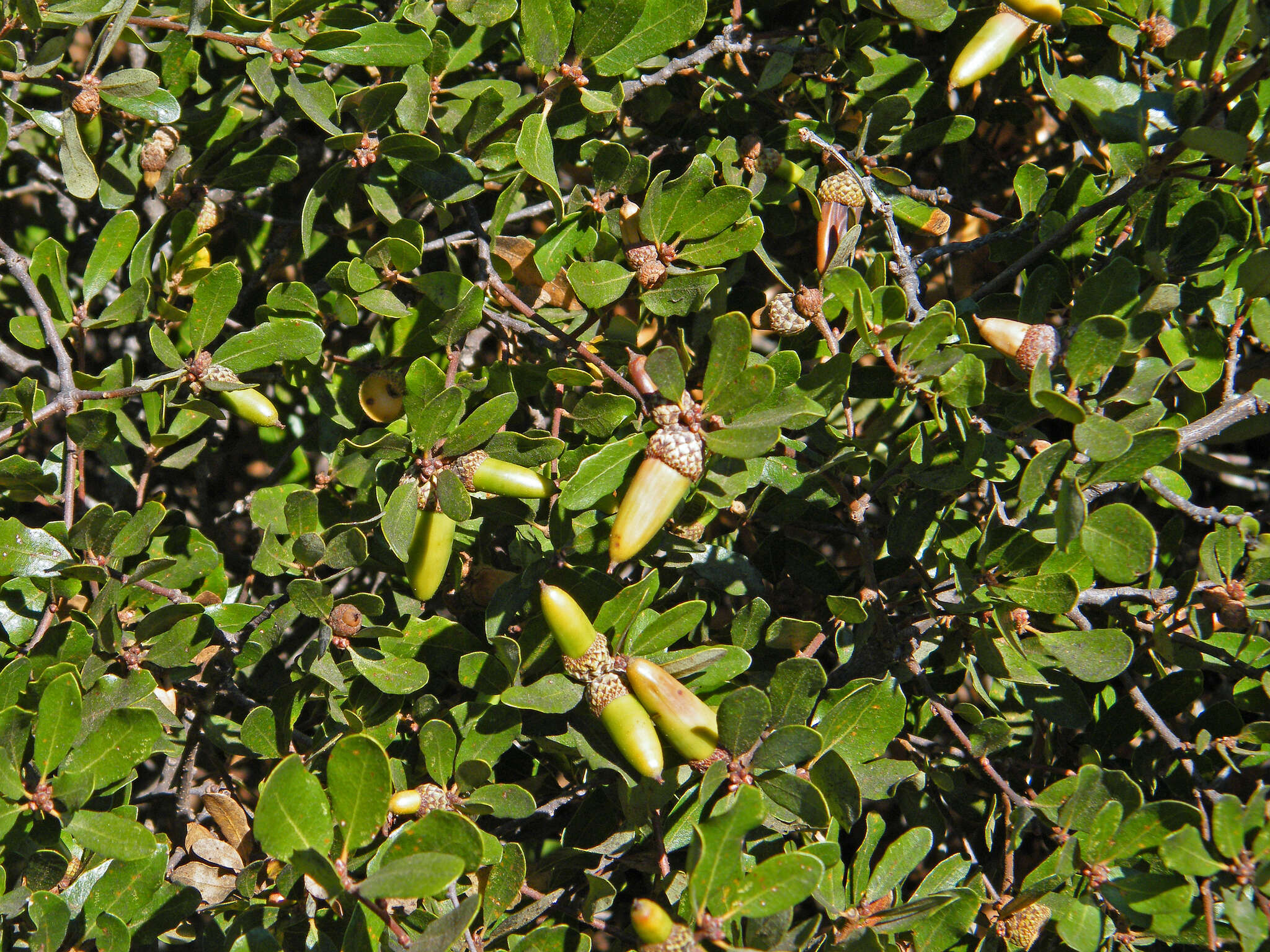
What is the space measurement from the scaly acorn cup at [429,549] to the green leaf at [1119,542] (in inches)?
34.9

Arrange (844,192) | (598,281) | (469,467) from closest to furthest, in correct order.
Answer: (469,467), (598,281), (844,192)

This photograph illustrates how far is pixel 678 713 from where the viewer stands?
50.6 inches

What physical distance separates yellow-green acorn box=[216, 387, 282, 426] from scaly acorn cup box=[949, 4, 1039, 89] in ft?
4.14

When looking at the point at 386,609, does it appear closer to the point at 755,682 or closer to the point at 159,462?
the point at 159,462

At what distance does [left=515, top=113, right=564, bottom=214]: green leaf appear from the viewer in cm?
Result: 134

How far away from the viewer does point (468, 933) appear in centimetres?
133

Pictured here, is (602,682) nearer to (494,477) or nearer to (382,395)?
(494,477)

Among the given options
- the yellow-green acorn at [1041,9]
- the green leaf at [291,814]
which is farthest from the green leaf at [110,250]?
the yellow-green acorn at [1041,9]

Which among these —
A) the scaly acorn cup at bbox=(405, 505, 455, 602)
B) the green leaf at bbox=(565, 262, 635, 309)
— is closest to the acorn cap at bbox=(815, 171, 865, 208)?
the green leaf at bbox=(565, 262, 635, 309)

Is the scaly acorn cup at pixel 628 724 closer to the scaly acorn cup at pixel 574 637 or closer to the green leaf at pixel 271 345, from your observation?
the scaly acorn cup at pixel 574 637

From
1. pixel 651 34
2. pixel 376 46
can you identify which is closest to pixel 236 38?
pixel 376 46

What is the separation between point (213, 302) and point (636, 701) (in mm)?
926

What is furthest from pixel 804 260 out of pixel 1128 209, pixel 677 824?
pixel 677 824

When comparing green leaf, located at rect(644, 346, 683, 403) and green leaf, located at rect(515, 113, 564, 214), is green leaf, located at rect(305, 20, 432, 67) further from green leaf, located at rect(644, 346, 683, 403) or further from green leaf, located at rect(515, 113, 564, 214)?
green leaf, located at rect(644, 346, 683, 403)
